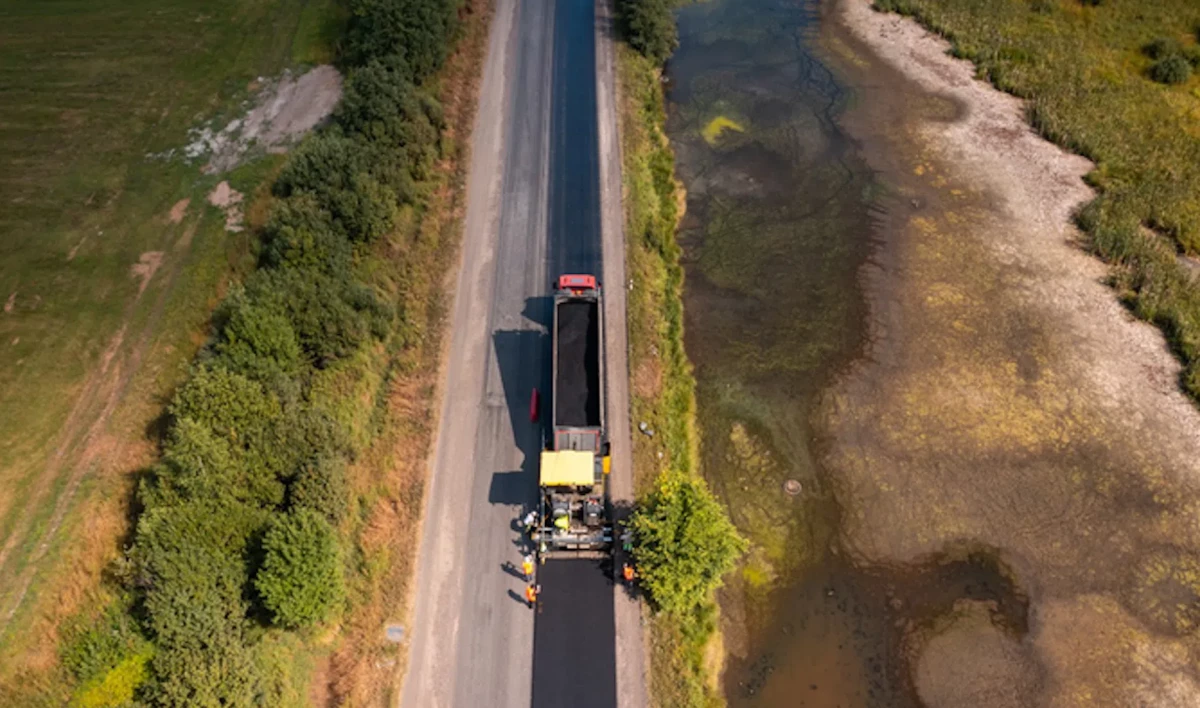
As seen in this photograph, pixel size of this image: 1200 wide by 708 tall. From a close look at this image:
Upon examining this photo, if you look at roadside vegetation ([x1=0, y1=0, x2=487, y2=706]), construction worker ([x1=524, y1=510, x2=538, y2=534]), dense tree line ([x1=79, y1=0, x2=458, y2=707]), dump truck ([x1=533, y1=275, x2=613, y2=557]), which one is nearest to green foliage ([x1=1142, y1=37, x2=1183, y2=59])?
dump truck ([x1=533, y1=275, x2=613, y2=557])

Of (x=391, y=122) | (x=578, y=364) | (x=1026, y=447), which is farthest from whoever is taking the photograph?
(x=391, y=122)

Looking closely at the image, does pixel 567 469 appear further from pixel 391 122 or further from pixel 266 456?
pixel 391 122

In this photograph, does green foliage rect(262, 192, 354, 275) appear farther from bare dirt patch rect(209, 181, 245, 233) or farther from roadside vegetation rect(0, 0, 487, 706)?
bare dirt patch rect(209, 181, 245, 233)

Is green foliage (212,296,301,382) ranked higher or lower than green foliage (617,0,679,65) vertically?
lower

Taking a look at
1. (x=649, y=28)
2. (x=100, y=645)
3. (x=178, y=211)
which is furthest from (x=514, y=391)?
(x=649, y=28)

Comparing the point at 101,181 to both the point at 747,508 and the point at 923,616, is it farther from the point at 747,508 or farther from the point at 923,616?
the point at 923,616

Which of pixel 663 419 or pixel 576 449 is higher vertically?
pixel 576 449

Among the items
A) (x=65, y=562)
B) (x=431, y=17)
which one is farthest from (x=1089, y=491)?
(x=431, y=17)
